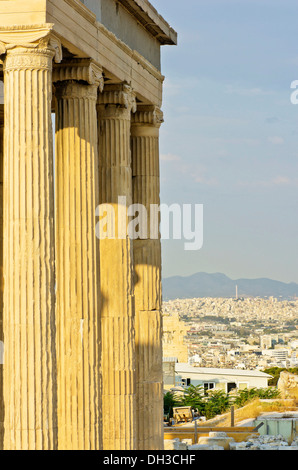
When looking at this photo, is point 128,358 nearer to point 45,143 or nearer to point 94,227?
point 94,227

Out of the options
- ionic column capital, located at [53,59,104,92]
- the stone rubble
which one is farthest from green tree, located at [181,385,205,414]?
ionic column capital, located at [53,59,104,92]

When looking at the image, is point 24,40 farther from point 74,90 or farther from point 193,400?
point 193,400

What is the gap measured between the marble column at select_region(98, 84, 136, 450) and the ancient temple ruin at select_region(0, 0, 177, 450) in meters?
0.05

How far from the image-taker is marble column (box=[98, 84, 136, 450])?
137 ft

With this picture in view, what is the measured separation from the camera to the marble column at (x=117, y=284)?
1649 inches

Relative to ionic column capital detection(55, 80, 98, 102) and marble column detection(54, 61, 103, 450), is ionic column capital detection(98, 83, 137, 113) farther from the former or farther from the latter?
marble column detection(54, 61, 103, 450)

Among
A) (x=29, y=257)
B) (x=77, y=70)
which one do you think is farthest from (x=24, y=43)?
(x=29, y=257)

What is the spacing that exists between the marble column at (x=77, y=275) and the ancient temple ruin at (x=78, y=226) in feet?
0.15

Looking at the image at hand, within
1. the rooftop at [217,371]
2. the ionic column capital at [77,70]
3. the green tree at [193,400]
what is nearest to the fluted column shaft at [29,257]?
the ionic column capital at [77,70]

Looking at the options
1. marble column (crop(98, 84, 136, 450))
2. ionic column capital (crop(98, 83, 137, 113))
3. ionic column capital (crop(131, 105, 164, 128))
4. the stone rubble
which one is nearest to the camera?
marble column (crop(98, 84, 136, 450))
